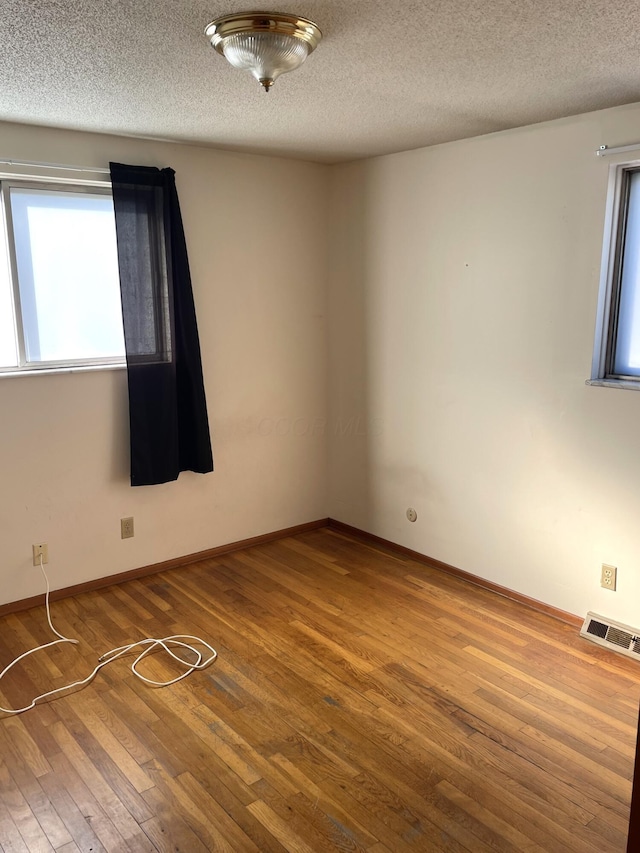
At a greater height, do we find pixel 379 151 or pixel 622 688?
pixel 379 151

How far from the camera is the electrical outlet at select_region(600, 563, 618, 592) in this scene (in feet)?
10.2

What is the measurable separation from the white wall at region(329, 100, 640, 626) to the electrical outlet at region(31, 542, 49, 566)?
6.35 feet

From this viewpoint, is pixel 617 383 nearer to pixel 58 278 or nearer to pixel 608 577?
pixel 608 577

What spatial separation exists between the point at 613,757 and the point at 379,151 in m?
3.16

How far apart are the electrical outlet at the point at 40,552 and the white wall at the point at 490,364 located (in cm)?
194

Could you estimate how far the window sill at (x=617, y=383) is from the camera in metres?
2.93

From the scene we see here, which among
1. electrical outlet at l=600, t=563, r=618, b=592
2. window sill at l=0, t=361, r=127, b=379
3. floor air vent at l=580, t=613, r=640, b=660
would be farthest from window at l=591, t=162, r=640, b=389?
window sill at l=0, t=361, r=127, b=379

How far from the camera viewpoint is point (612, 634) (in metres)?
3.09

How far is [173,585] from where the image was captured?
148 inches

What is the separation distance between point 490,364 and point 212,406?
1619 mm

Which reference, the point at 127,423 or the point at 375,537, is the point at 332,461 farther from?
the point at 127,423

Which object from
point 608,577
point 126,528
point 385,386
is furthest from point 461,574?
point 126,528

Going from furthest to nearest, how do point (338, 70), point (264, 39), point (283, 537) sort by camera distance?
point (283, 537)
point (338, 70)
point (264, 39)

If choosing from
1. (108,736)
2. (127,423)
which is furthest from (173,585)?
(108,736)
